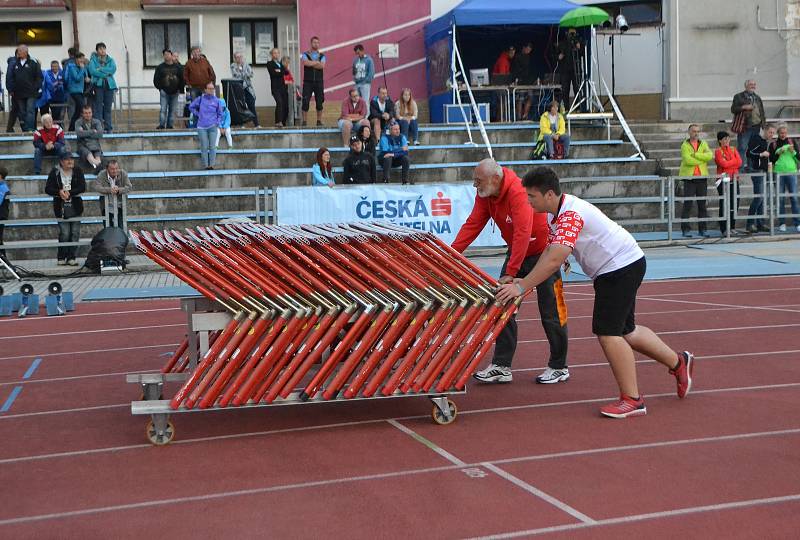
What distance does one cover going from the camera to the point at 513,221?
28.1 ft

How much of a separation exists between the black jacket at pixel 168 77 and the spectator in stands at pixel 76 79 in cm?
159

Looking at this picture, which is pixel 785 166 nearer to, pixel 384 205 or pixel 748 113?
pixel 748 113

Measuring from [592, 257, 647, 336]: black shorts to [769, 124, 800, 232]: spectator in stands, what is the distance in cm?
1469

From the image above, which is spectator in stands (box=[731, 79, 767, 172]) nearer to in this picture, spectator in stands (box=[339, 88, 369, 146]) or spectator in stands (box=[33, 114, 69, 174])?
spectator in stands (box=[339, 88, 369, 146])

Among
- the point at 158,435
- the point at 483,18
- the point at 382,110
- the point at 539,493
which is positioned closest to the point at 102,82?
the point at 382,110

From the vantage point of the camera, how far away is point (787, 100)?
93.8 ft

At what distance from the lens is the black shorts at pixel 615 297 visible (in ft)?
25.5

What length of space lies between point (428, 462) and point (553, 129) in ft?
58.1

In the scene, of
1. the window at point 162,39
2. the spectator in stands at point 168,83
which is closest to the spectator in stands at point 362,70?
the spectator in stands at point 168,83

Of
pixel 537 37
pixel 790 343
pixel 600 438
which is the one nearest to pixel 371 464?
pixel 600 438

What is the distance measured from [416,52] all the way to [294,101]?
387cm

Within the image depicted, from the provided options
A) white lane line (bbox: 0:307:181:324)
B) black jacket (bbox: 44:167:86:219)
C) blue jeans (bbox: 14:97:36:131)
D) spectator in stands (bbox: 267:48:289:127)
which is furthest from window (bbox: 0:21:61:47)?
white lane line (bbox: 0:307:181:324)

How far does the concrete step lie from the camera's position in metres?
22.7

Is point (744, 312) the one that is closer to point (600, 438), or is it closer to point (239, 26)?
point (600, 438)
